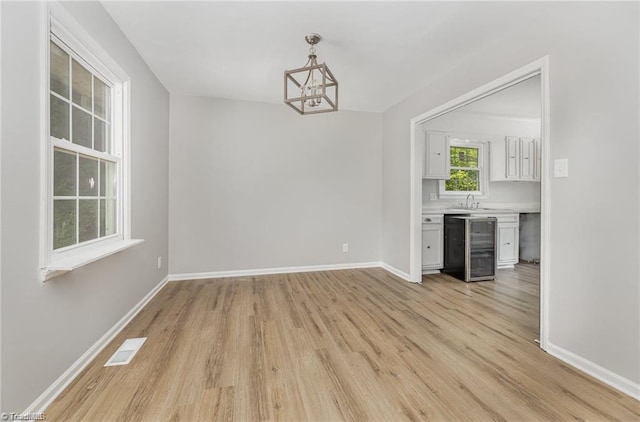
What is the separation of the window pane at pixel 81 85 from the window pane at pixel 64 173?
1.33 feet

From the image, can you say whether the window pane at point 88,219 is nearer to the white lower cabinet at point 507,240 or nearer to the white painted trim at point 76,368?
the white painted trim at point 76,368

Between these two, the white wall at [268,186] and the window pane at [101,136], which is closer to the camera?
the window pane at [101,136]

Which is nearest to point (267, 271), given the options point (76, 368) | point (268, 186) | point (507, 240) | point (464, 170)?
point (268, 186)

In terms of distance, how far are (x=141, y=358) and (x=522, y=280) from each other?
4.46 m

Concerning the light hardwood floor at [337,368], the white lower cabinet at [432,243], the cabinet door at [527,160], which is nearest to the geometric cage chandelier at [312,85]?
the light hardwood floor at [337,368]

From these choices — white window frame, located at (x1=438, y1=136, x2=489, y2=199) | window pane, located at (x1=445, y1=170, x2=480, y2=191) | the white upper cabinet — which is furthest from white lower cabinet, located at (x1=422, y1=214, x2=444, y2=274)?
the white upper cabinet

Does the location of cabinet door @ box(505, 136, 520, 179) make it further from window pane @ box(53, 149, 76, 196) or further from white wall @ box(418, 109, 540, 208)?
window pane @ box(53, 149, 76, 196)

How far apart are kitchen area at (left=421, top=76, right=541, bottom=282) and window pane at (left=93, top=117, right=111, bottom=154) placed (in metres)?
3.51

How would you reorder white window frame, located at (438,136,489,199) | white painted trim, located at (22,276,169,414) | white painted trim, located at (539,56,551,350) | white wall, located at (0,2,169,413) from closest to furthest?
white wall, located at (0,2,169,413)
white painted trim, located at (22,276,169,414)
white painted trim, located at (539,56,551,350)
white window frame, located at (438,136,489,199)

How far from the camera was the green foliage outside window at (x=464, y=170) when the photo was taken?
15.2ft

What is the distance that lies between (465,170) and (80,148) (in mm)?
4936

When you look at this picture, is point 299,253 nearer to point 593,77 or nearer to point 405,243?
point 405,243

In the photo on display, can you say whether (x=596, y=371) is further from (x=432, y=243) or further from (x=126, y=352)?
(x=126, y=352)

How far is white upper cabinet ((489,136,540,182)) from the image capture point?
4.79 m
